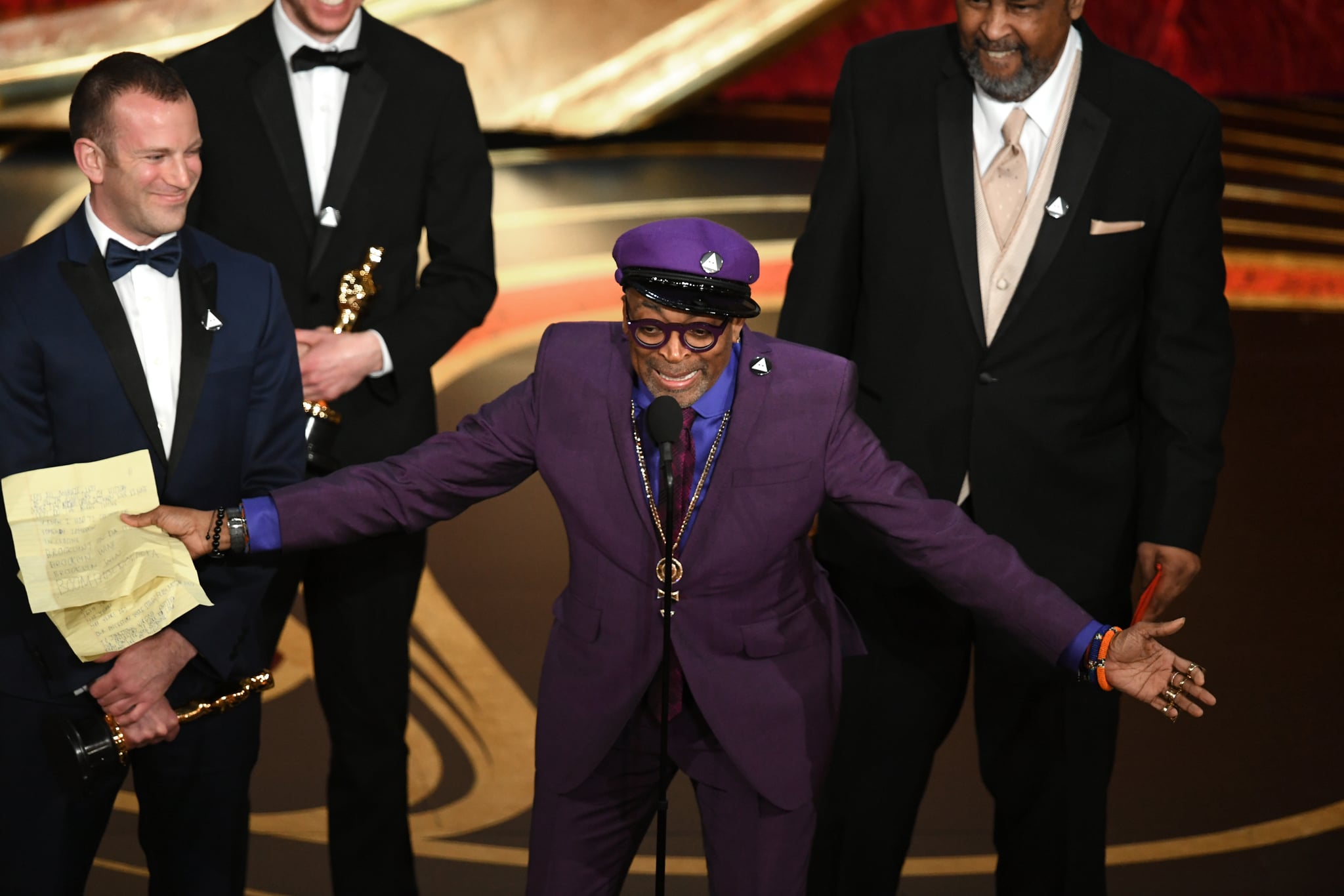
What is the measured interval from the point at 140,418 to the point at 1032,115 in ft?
5.26

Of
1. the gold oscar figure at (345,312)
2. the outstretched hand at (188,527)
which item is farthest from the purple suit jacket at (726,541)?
the gold oscar figure at (345,312)

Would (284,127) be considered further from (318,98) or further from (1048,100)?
(1048,100)

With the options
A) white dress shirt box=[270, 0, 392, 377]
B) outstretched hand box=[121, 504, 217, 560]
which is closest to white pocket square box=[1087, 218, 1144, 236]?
white dress shirt box=[270, 0, 392, 377]

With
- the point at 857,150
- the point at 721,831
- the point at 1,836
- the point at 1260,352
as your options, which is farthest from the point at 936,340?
the point at 1260,352

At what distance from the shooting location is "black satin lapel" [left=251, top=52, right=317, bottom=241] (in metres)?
2.99

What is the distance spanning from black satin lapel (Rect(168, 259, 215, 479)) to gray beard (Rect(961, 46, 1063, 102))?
1.37 m

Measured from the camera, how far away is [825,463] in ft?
7.88

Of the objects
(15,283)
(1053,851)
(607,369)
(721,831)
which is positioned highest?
(15,283)

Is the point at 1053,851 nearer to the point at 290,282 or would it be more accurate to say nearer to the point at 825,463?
the point at 825,463

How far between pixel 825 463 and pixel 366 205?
1163 mm

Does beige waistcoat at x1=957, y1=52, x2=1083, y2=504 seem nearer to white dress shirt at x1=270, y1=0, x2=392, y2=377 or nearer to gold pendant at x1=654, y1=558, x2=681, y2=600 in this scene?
gold pendant at x1=654, y1=558, x2=681, y2=600

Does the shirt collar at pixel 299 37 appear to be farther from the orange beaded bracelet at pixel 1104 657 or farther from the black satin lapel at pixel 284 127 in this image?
the orange beaded bracelet at pixel 1104 657

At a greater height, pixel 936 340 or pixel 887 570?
pixel 936 340

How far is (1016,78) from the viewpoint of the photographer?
2693 mm
